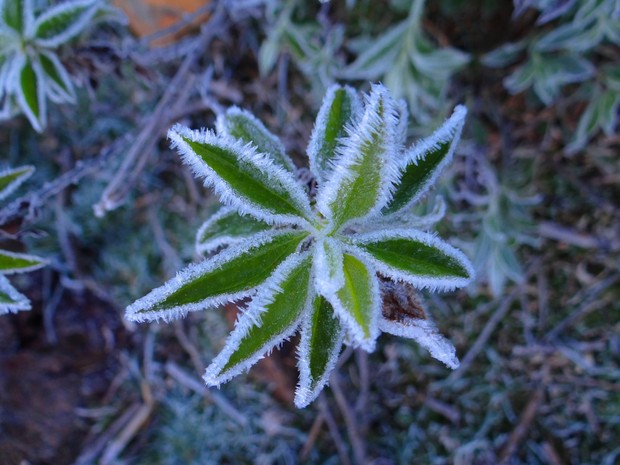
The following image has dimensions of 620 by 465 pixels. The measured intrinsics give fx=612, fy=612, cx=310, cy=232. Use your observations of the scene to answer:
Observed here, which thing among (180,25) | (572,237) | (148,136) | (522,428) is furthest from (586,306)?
(180,25)

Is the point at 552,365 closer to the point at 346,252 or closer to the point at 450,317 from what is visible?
the point at 450,317

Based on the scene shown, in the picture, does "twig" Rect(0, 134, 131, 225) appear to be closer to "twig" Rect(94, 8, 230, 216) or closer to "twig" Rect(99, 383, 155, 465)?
"twig" Rect(94, 8, 230, 216)

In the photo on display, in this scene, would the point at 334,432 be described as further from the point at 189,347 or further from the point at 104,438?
the point at 104,438

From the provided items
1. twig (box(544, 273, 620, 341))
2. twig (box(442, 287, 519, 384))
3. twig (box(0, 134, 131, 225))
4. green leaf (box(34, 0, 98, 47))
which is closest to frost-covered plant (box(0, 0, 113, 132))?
green leaf (box(34, 0, 98, 47))

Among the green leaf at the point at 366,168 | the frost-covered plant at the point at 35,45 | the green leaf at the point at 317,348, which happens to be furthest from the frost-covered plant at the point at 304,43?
the green leaf at the point at 317,348

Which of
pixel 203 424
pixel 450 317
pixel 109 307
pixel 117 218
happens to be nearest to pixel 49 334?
pixel 109 307
